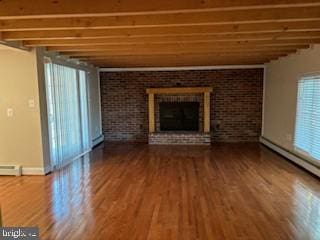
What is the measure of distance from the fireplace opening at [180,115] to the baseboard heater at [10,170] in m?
4.04

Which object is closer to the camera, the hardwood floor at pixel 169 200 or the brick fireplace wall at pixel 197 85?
the hardwood floor at pixel 169 200

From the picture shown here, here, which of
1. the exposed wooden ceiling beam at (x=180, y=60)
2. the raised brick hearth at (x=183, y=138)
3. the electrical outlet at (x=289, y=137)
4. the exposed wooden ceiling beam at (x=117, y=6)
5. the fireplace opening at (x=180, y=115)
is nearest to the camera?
the exposed wooden ceiling beam at (x=117, y=6)

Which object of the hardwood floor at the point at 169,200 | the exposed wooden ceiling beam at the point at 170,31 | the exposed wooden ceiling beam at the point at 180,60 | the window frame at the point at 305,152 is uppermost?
the exposed wooden ceiling beam at the point at 170,31

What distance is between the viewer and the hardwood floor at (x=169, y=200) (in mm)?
2781

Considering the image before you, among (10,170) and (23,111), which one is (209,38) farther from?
(10,170)

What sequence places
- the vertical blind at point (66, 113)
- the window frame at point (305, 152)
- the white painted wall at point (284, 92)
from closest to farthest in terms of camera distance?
the window frame at point (305, 152) → the white painted wall at point (284, 92) → the vertical blind at point (66, 113)

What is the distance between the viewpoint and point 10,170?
15.5 ft

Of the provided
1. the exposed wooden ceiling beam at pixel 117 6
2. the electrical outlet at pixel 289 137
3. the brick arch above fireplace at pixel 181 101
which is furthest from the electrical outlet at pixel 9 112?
the electrical outlet at pixel 289 137

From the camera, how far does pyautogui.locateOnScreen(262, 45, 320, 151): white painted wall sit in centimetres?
488

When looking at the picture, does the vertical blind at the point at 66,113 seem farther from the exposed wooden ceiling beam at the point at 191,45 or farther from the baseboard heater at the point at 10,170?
the exposed wooden ceiling beam at the point at 191,45

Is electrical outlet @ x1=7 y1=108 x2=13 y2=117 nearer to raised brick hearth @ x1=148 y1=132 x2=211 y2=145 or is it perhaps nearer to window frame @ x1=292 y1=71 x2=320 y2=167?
raised brick hearth @ x1=148 y1=132 x2=211 y2=145

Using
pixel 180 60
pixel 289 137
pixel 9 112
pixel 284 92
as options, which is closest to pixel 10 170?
pixel 9 112

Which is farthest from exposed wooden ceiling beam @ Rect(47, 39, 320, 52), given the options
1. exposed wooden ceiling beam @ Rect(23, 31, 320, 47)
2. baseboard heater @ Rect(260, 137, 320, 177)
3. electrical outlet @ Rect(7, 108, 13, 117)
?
baseboard heater @ Rect(260, 137, 320, 177)

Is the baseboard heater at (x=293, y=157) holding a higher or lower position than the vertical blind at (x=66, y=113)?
lower
